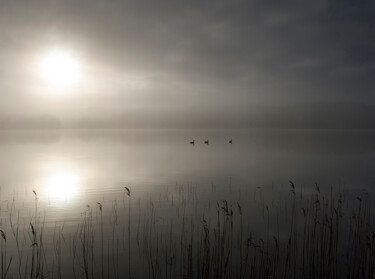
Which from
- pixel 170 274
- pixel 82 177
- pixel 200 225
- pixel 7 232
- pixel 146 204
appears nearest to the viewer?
pixel 170 274

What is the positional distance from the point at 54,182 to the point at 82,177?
143 inches

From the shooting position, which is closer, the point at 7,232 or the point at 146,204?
the point at 7,232

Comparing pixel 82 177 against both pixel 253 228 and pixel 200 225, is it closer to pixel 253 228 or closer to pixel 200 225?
pixel 200 225

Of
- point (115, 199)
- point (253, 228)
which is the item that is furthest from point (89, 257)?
point (115, 199)

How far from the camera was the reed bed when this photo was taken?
35.1 ft

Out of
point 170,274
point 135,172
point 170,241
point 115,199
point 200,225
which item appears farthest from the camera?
point 135,172

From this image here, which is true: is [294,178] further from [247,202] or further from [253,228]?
[253,228]

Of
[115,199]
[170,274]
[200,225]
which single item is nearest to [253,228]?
[200,225]

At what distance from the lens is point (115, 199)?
75.4 ft

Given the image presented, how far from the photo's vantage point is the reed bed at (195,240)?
1070 cm

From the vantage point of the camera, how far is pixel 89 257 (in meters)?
12.4

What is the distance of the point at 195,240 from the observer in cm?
1414

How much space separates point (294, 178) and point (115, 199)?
19.0m

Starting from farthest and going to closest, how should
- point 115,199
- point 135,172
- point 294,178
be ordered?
point 135,172, point 294,178, point 115,199
